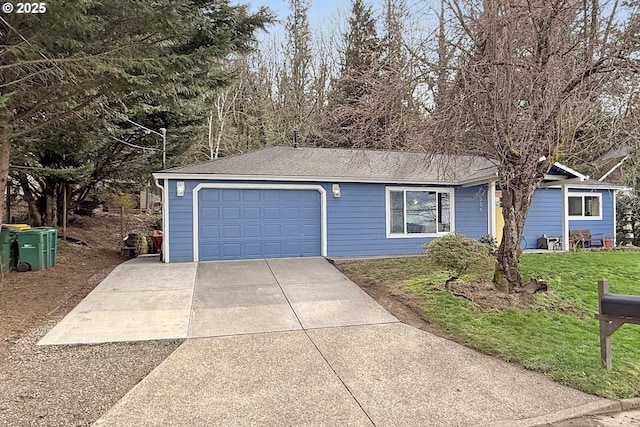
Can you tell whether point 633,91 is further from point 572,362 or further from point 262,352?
point 262,352

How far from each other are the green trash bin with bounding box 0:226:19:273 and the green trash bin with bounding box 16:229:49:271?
0.15 metres

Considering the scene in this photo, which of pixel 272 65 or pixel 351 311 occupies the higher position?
pixel 272 65

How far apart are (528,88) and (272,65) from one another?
18400mm

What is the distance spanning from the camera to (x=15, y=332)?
5016mm

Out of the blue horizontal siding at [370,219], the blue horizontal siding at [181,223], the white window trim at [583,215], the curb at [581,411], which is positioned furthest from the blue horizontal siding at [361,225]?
the curb at [581,411]

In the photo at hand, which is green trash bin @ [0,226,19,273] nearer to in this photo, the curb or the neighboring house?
the neighboring house

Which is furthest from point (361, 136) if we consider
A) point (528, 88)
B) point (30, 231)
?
point (30, 231)

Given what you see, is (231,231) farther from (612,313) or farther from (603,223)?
(603,223)

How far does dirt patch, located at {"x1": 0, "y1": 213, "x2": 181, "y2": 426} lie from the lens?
3209mm

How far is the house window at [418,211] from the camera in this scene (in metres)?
11.3

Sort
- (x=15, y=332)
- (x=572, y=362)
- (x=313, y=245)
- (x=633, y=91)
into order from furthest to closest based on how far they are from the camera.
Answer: (x=313, y=245) < (x=633, y=91) < (x=15, y=332) < (x=572, y=362)

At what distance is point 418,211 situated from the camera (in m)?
11.5

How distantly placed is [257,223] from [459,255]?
547 cm

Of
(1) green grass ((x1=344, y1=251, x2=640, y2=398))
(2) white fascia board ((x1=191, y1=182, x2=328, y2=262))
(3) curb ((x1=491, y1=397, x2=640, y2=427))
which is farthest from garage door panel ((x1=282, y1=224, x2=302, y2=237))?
(3) curb ((x1=491, y1=397, x2=640, y2=427))
